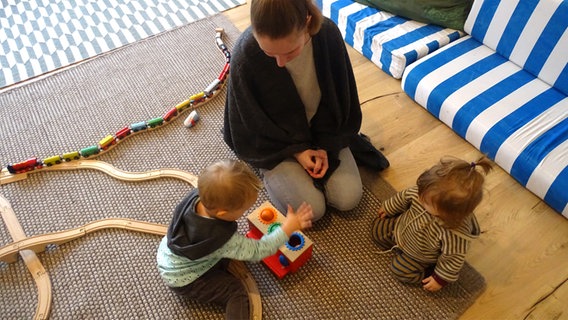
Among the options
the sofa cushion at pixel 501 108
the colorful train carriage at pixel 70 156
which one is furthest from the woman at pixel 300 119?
the colorful train carriage at pixel 70 156

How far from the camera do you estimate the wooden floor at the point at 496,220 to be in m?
1.13

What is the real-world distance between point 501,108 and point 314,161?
724 mm

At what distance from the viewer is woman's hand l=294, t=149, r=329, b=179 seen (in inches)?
47.4

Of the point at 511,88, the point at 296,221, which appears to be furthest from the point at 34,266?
the point at 511,88

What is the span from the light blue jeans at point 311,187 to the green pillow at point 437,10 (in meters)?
0.85

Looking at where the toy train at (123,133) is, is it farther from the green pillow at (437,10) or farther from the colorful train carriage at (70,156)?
the green pillow at (437,10)

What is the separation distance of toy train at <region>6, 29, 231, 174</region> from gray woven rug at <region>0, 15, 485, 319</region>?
0.03 m

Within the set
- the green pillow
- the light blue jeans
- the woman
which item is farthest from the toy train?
the green pillow

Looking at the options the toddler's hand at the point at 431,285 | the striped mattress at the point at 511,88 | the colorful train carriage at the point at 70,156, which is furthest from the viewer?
the colorful train carriage at the point at 70,156

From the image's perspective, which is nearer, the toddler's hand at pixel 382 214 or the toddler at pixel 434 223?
the toddler at pixel 434 223

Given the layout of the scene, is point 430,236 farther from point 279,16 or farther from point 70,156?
point 70,156

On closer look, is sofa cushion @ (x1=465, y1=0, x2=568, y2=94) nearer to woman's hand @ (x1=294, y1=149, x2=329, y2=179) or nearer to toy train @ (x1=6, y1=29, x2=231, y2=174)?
woman's hand @ (x1=294, y1=149, x2=329, y2=179)

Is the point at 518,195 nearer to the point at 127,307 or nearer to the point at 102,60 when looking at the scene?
the point at 127,307

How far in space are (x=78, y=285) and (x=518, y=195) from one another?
139 cm
